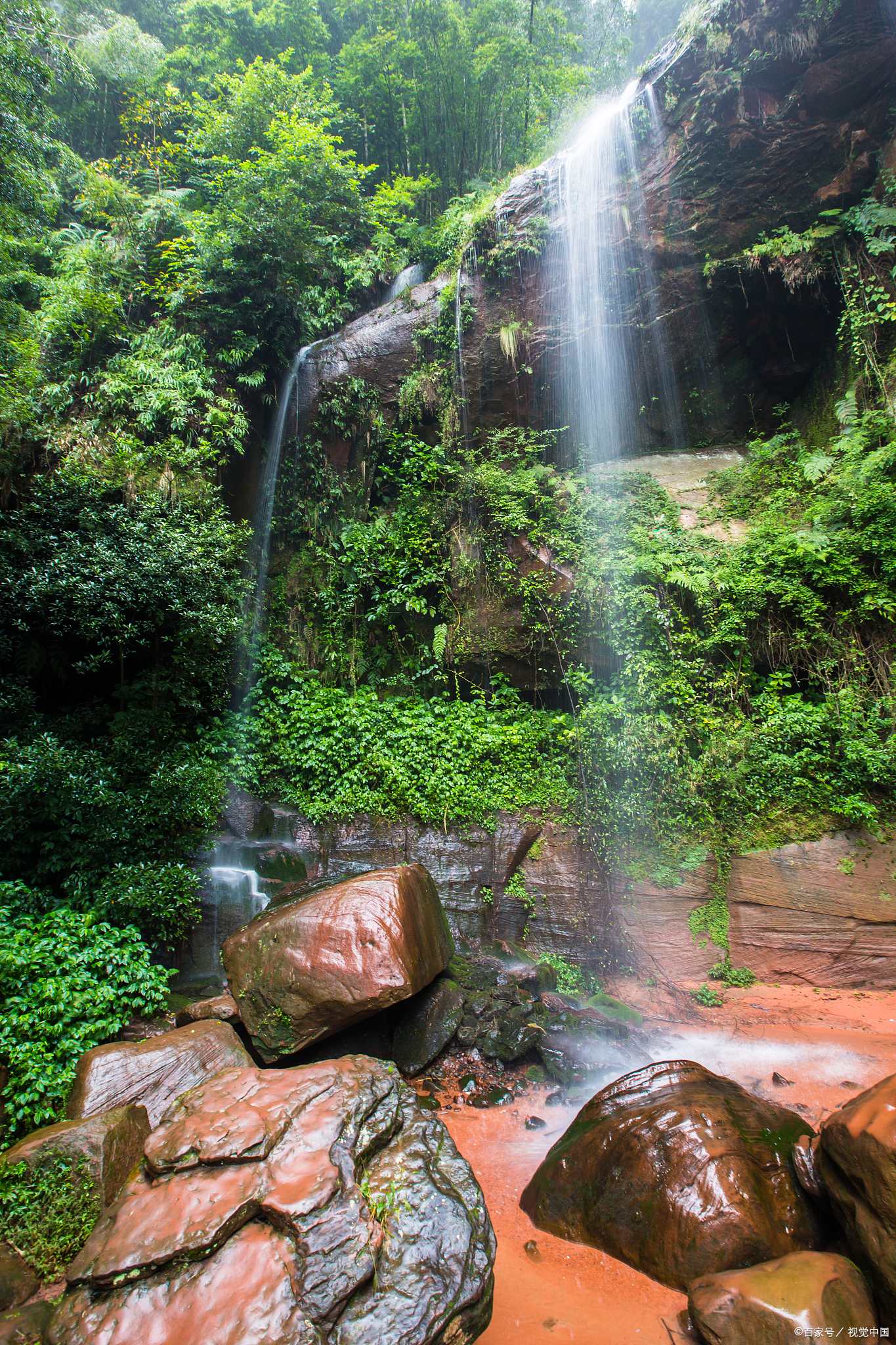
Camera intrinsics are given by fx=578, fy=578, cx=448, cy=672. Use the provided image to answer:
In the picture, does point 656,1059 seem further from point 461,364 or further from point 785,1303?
point 461,364

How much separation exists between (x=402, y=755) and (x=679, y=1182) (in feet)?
18.5

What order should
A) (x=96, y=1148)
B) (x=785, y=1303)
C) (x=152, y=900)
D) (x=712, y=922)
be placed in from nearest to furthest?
(x=785, y=1303) < (x=96, y=1148) < (x=152, y=900) < (x=712, y=922)

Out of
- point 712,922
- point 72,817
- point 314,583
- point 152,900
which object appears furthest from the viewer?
point 314,583

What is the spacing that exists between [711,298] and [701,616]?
642 centimetres

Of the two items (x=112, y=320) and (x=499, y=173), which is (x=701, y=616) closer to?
(x=112, y=320)

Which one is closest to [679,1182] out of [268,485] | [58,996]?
[58,996]

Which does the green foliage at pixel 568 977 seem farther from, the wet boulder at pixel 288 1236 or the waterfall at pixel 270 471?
the waterfall at pixel 270 471

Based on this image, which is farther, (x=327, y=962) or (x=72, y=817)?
(x=72, y=817)

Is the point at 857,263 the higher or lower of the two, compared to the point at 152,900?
higher

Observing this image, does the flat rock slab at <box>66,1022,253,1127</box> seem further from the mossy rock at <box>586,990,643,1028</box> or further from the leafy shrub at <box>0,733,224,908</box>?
the mossy rock at <box>586,990,643,1028</box>

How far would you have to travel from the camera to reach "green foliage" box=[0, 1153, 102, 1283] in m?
3.11

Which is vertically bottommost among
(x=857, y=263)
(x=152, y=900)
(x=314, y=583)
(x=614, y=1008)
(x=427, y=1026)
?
(x=614, y=1008)

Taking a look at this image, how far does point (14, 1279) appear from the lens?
9.66 feet

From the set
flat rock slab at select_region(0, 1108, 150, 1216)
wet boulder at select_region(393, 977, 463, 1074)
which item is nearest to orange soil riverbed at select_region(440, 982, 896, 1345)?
wet boulder at select_region(393, 977, 463, 1074)
